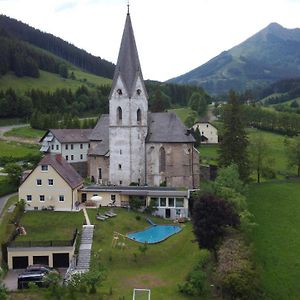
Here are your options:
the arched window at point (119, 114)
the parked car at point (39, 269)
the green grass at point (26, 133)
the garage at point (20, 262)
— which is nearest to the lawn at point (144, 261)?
the parked car at point (39, 269)

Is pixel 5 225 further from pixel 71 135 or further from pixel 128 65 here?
pixel 71 135

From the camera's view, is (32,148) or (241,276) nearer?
(241,276)

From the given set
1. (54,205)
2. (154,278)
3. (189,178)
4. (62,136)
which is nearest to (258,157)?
(189,178)

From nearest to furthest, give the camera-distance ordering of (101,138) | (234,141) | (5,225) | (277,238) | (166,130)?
(277,238) → (5,225) → (166,130) → (234,141) → (101,138)

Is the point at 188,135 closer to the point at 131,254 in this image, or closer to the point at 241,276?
the point at 131,254

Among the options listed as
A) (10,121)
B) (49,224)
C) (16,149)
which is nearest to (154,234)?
(49,224)

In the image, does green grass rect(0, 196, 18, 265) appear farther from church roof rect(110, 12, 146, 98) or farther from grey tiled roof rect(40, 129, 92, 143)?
grey tiled roof rect(40, 129, 92, 143)

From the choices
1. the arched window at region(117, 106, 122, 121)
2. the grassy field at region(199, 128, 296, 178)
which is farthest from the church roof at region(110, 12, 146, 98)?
the grassy field at region(199, 128, 296, 178)
